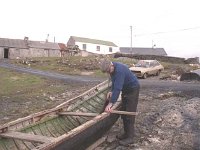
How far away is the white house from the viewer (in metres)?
83.2

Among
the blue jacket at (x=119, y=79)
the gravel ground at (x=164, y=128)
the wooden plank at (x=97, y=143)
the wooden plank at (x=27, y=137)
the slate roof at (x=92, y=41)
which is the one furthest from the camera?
the slate roof at (x=92, y=41)

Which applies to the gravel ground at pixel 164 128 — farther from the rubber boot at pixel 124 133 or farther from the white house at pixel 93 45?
the white house at pixel 93 45

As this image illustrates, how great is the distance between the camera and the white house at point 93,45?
83188 mm

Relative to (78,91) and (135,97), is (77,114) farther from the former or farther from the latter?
(78,91)

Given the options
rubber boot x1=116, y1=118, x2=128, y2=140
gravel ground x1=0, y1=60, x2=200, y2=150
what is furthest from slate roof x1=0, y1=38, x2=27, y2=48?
rubber boot x1=116, y1=118, x2=128, y2=140

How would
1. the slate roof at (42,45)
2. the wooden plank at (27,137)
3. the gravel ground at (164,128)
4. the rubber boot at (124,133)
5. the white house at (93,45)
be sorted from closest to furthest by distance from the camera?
the wooden plank at (27,137)
the gravel ground at (164,128)
the rubber boot at (124,133)
the slate roof at (42,45)
the white house at (93,45)

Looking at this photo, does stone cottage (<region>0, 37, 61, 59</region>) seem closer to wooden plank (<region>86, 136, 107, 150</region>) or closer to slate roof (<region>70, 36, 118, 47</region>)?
slate roof (<region>70, 36, 118, 47</region>)

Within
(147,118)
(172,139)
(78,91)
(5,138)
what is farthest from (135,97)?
(78,91)

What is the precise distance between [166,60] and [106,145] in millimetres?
43938

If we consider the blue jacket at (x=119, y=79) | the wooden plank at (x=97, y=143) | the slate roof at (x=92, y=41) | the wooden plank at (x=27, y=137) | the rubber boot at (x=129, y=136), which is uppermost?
the slate roof at (x=92, y=41)

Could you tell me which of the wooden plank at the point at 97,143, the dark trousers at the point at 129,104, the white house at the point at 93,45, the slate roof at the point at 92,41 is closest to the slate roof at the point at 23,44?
the white house at the point at 93,45

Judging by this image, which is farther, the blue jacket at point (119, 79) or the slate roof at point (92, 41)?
the slate roof at point (92, 41)

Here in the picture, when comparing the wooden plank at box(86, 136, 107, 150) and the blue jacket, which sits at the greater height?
the blue jacket

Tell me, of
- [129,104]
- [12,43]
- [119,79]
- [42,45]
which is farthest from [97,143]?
[42,45]
